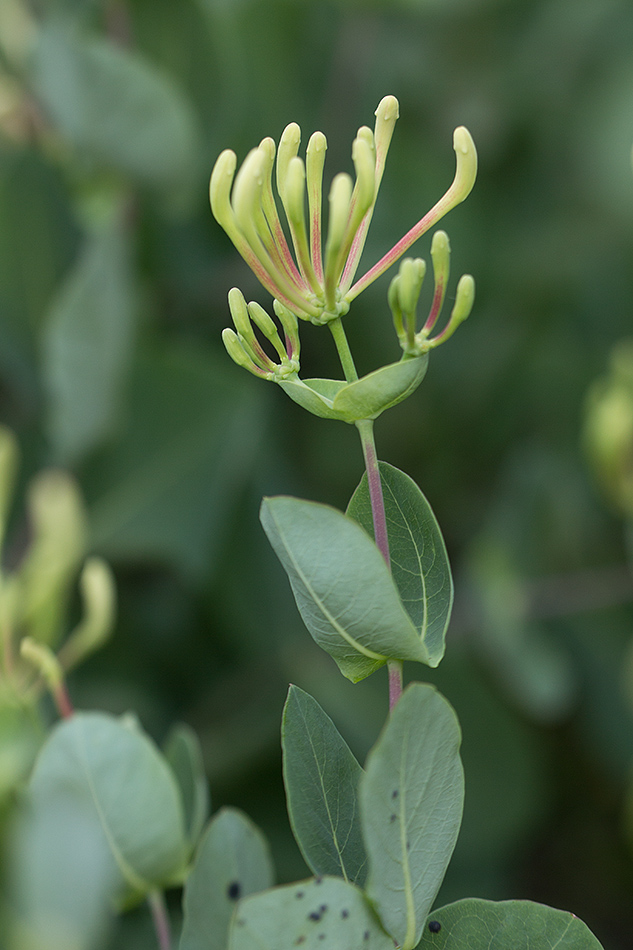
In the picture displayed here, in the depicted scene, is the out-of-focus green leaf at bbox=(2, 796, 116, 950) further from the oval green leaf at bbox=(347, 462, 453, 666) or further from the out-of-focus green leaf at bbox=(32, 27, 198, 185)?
the out-of-focus green leaf at bbox=(32, 27, 198, 185)

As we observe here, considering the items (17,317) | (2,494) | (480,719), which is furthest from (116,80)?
(480,719)

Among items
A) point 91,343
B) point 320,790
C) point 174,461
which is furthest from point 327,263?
point 174,461

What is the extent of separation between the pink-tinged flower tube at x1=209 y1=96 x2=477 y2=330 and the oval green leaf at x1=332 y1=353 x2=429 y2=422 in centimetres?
2

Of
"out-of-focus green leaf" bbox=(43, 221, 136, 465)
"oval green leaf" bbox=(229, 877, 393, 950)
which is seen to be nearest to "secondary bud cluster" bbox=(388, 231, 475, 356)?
"oval green leaf" bbox=(229, 877, 393, 950)

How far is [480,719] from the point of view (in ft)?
2.20

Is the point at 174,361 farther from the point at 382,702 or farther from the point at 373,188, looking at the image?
the point at 373,188

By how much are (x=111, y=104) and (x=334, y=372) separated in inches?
9.5

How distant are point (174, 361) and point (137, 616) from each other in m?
0.17

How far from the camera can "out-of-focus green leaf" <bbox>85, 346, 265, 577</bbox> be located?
2.00 feet

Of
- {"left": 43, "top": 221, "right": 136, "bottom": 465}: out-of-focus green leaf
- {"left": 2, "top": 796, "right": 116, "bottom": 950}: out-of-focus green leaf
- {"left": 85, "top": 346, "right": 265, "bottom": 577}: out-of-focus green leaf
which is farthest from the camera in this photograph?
{"left": 85, "top": 346, "right": 265, "bottom": 577}: out-of-focus green leaf

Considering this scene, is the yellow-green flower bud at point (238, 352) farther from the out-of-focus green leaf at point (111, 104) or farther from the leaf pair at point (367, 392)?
the out-of-focus green leaf at point (111, 104)

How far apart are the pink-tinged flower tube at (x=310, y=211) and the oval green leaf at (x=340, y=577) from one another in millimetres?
41

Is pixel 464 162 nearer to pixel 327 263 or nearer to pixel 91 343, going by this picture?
pixel 327 263

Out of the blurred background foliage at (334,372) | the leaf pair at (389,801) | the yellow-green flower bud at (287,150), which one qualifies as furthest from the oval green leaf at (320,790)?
Result: the blurred background foliage at (334,372)
